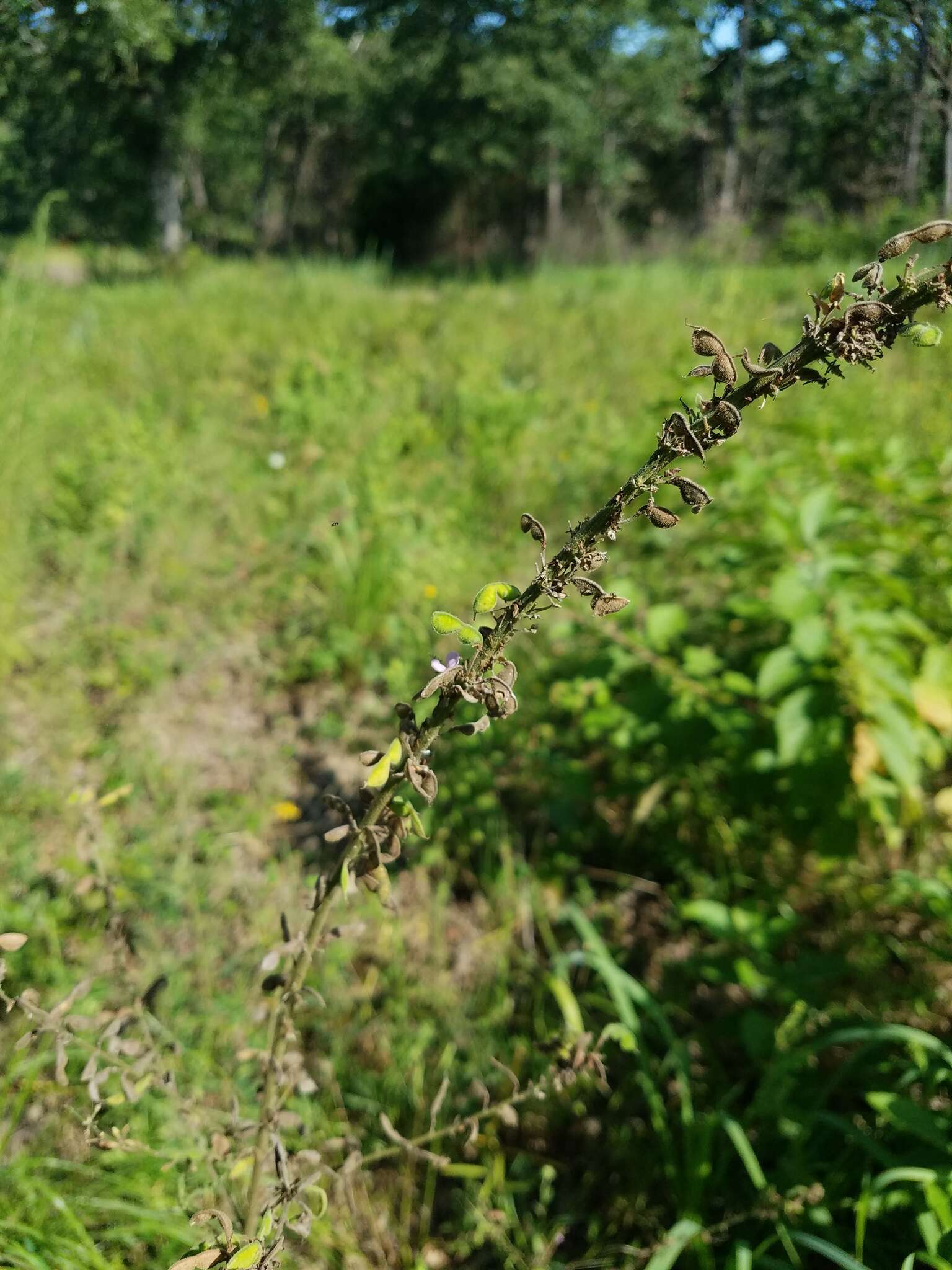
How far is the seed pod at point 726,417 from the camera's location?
1.89ft

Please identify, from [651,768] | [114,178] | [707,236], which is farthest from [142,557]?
[114,178]

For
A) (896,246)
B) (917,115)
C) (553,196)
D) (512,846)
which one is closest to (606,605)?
(896,246)

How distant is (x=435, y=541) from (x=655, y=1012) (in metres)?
2.03

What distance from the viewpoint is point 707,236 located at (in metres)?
5.92

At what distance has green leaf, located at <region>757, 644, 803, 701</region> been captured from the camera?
1.63 m

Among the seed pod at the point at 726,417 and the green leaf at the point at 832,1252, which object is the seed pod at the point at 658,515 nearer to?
the seed pod at the point at 726,417

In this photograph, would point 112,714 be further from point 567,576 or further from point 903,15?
point 903,15

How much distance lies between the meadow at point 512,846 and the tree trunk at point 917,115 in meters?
0.60

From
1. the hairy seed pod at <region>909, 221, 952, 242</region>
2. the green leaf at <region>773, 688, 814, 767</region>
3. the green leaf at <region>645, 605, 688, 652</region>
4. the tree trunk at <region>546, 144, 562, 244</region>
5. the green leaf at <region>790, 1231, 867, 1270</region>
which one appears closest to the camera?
the hairy seed pod at <region>909, 221, 952, 242</region>

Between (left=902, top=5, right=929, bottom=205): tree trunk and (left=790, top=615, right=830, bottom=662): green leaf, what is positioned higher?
(left=902, top=5, right=929, bottom=205): tree trunk

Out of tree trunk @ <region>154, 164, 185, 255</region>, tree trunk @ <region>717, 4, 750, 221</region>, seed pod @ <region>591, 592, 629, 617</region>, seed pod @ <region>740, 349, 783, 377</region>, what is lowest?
seed pod @ <region>591, 592, 629, 617</region>

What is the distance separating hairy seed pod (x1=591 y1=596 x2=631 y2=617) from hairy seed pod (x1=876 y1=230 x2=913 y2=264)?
32 centimetres

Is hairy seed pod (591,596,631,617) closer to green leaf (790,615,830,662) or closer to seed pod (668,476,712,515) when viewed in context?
seed pod (668,476,712,515)

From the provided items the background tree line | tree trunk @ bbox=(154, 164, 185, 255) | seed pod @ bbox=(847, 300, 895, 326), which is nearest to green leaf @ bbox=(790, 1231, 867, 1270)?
seed pod @ bbox=(847, 300, 895, 326)
